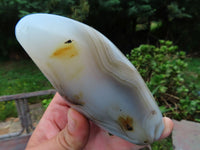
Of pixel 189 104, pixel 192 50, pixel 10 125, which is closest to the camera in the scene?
pixel 189 104

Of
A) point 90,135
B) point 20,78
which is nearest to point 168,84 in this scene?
point 90,135

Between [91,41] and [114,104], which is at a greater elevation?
[91,41]

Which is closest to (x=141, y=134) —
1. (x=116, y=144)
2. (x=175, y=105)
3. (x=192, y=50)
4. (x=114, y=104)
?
(x=114, y=104)

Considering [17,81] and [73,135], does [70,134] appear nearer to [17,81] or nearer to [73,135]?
[73,135]

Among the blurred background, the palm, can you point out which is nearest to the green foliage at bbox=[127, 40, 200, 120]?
the blurred background

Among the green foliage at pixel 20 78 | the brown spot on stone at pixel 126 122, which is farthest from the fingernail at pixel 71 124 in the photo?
the green foliage at pixel 20 78

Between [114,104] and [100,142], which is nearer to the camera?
[114,104]

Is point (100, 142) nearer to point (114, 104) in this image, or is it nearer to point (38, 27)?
point (114, 104)
